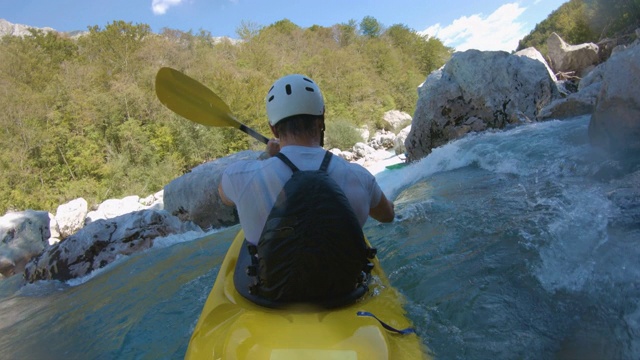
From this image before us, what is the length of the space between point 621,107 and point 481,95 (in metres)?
4.18

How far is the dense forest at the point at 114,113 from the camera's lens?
15039 mm

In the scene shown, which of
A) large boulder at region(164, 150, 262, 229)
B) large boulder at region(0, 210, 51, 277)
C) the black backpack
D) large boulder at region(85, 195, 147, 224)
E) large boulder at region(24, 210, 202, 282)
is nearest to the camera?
the black backpack

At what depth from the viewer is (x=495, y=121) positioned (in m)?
7.73

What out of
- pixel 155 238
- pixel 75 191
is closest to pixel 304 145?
pixel 155 238

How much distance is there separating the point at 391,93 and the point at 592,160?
2493 centimetres

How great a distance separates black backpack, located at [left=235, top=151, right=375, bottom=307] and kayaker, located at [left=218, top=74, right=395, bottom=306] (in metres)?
0.14

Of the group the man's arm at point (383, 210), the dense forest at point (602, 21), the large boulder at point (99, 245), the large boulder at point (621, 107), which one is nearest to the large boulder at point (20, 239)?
the large boulder at point (99, 245)

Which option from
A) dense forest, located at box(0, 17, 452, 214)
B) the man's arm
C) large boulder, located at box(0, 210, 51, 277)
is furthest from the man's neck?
dense forest, located at box(0, 17, 452, 214)

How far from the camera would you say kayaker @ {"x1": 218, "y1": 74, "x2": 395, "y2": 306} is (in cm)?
138

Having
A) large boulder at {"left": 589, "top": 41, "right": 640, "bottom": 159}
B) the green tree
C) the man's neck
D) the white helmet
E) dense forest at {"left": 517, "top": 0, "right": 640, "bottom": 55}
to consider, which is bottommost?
large boulder at {"left": 589, "top": 41, "right": 640, "bottom": 159}

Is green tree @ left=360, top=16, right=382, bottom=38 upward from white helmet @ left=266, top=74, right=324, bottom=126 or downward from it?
upward

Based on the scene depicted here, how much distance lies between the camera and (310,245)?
1.16 metres

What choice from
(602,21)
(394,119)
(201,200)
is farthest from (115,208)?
(602,21)

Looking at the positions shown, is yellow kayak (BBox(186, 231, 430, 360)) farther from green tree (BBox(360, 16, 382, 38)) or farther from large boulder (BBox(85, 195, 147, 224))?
green tree (BBox(360, 16, 382, 38))
